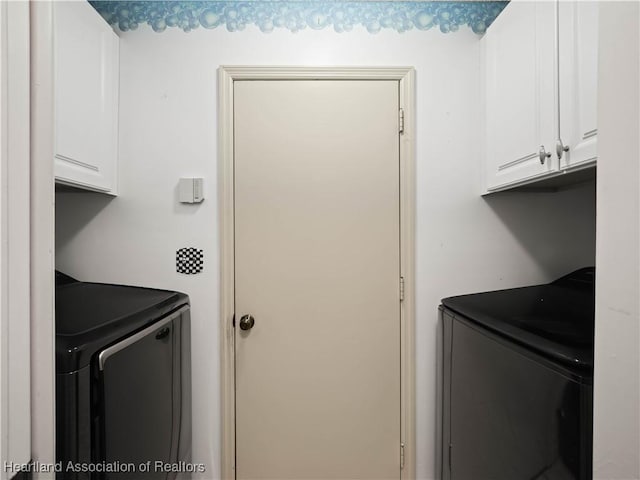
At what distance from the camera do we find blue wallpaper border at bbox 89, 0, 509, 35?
145 centimetres

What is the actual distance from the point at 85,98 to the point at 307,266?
1050 mm

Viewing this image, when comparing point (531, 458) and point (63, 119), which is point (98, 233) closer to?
point (63, 119)

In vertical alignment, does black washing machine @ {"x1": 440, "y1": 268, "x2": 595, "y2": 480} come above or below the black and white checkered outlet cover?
below

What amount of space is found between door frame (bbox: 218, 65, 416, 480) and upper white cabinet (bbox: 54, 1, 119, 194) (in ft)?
1.45

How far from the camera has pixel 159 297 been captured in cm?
125

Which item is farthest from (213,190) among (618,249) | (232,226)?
(618,249)

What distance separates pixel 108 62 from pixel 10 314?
131cm

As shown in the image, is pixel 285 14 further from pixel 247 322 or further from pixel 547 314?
pixel 547 314

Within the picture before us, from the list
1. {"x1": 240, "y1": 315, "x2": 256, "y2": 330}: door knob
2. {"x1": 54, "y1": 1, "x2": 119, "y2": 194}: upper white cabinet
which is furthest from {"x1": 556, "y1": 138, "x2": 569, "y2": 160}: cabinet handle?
{"x1": 54, "y1": 1, "x2": 119, "y2": 194}: upper white cabinet

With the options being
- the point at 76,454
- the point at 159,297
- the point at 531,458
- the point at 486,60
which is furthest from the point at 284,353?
the point at 486,60

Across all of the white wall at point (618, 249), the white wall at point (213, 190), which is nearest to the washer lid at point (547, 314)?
the white wall at point (213, 190)

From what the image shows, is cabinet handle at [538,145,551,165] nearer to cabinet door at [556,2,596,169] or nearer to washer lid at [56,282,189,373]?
cabinet door at [556,2,596,169]

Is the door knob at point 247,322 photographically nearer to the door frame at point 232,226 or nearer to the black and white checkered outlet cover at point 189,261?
the door frame at point 232,226

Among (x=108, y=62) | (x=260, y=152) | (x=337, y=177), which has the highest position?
(x=108, y=62)
